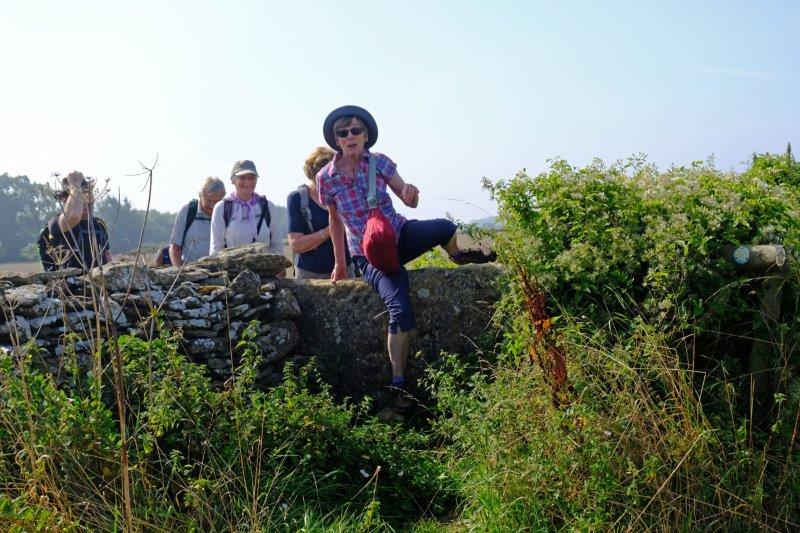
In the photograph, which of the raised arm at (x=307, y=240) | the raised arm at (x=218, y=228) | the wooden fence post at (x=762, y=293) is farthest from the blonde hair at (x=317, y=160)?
the wooden fence post at (x=762, y=293)

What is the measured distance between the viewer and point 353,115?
586 cm

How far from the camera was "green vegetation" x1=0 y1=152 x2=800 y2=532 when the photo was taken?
3721 mm

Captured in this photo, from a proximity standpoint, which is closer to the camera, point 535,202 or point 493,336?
point 535,202

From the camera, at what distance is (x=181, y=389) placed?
4.32 metres

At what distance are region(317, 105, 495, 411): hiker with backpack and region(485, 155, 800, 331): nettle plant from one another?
738 mm

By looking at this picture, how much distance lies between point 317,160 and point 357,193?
1.10 m

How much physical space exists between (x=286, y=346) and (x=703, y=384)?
3.30 meters

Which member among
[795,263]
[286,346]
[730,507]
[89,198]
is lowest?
[730,507]

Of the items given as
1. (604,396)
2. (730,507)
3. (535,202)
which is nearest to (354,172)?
(535,202)

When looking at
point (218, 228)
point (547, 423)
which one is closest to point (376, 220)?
point (547, 423)

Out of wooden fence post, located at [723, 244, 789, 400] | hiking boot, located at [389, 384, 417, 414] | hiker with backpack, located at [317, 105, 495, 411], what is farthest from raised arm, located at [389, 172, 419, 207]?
wooden fence post, located at [723, 244, 789, 400]

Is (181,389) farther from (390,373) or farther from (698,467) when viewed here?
(698,467)

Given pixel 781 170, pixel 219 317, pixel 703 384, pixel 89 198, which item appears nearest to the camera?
pixel 89 198

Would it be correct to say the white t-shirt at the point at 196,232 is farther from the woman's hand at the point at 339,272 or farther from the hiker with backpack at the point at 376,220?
the hiker with backpack at the point at 376,220
